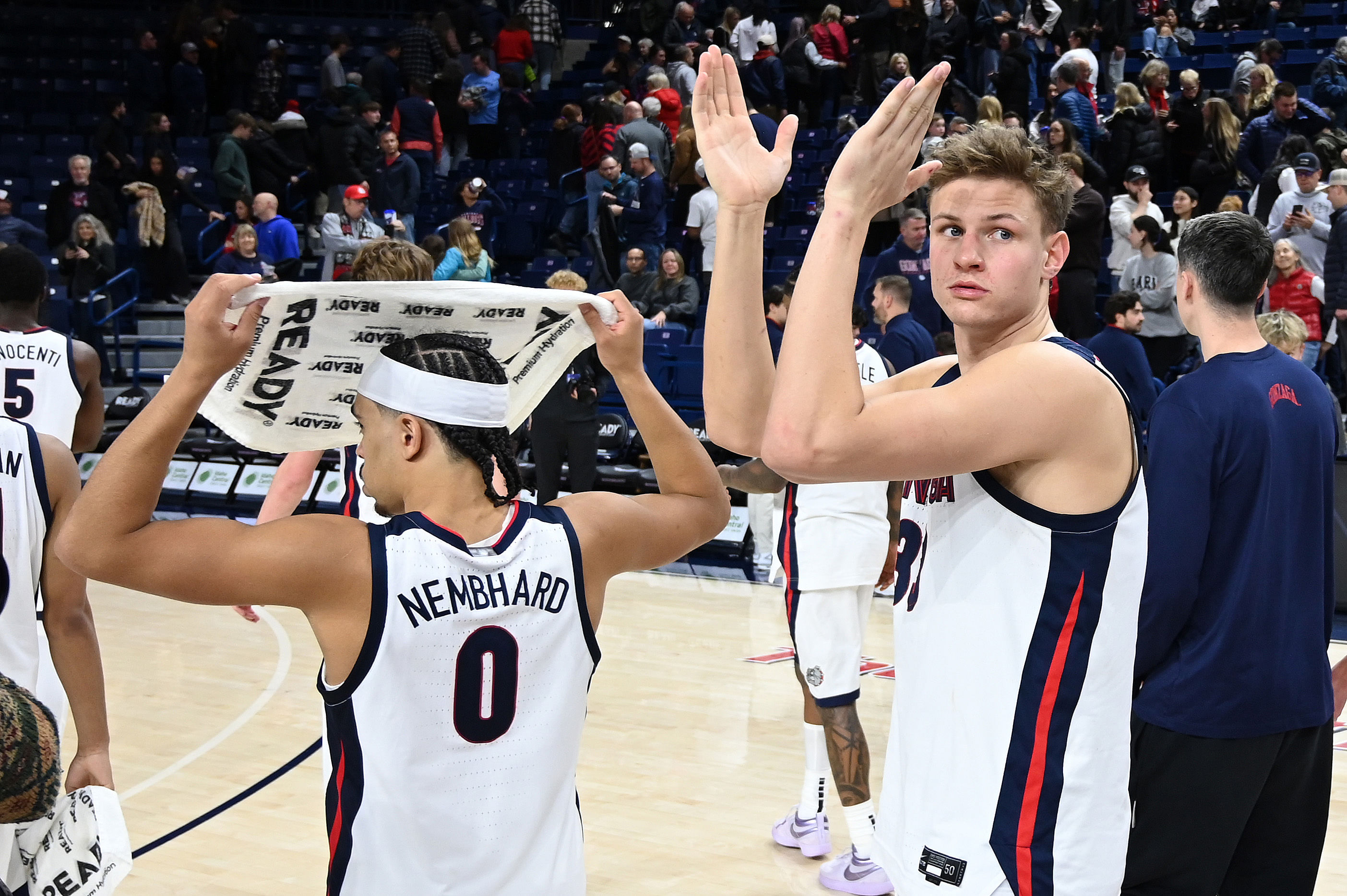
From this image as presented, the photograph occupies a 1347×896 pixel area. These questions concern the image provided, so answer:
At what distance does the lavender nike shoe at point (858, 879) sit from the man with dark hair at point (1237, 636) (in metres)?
1.76

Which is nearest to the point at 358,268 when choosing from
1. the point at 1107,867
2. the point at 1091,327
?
the point at 1107,867

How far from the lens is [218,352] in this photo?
1923 mm

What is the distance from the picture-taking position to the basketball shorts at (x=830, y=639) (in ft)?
15.2

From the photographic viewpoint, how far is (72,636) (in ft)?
10.1

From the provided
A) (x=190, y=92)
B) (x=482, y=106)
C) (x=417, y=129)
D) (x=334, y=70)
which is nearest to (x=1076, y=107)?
(x=417, y=129)

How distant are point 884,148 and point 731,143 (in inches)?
12.0

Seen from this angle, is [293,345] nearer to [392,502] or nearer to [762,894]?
[392,502]

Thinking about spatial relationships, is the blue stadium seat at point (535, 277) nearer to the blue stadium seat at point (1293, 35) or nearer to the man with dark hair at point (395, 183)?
the man with dark hair at point (395, 183)

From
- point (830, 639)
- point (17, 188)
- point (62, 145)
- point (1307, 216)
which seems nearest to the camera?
point (830, 639)

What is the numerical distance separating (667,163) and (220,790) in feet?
33.8

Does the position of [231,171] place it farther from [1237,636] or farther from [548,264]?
[1237,636]

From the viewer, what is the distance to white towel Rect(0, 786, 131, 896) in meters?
2.51

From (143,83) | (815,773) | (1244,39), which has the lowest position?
(815,773)

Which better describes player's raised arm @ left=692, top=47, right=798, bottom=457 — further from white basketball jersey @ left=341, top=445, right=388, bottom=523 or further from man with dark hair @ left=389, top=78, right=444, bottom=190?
man with dark hair @ left=389, top=78, right=444, bottom=190
